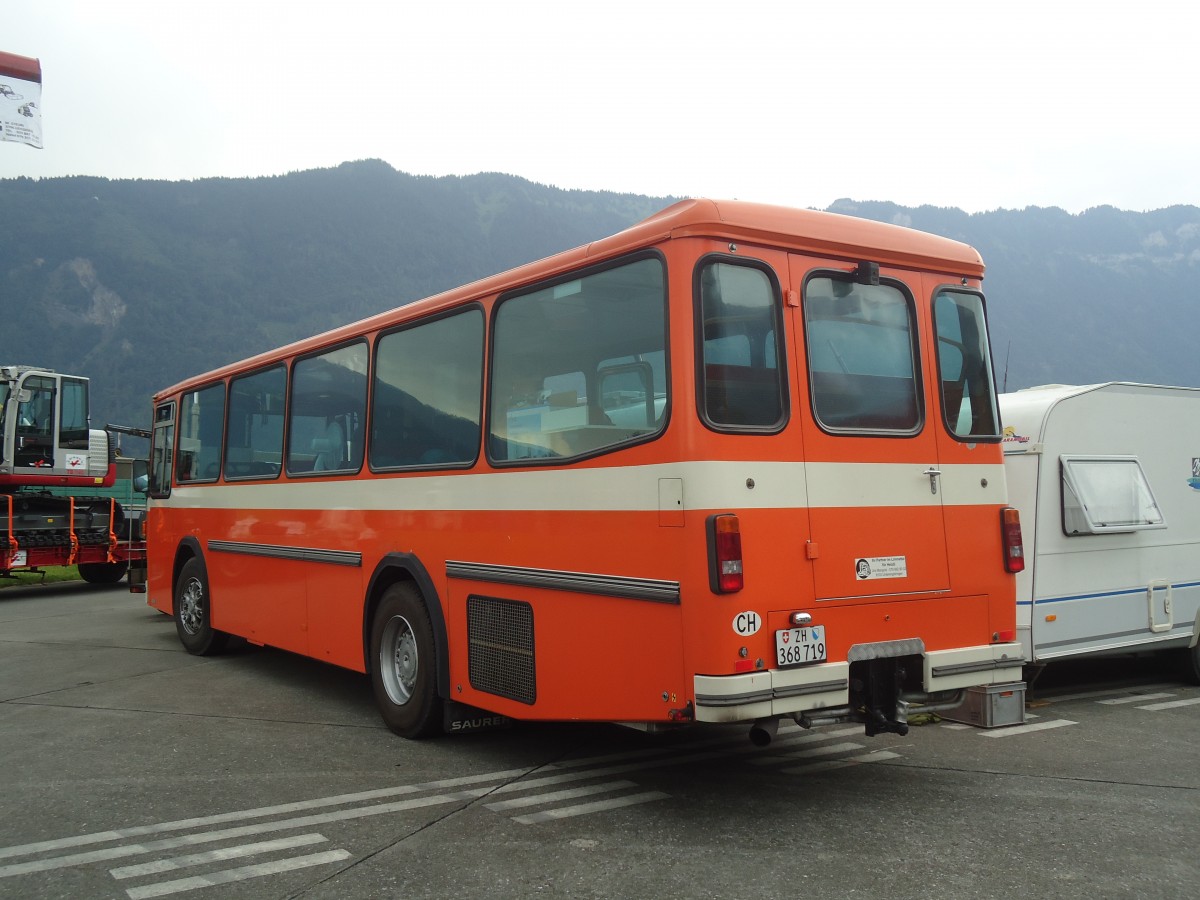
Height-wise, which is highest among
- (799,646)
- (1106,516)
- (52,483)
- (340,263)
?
(340,263)

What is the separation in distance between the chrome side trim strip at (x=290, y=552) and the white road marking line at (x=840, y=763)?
10.9 ft

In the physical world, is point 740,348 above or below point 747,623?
above

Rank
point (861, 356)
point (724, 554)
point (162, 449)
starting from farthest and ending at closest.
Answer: point (162, 449)
point (861, 356)
point (724, 554)

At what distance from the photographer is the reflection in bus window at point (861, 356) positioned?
17.1 ft

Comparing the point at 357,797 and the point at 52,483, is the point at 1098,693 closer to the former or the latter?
the point at 357,797

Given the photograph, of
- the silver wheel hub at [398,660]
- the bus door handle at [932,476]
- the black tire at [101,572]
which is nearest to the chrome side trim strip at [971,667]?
the bus door handle at [932,476]

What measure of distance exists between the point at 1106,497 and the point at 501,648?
484 cm

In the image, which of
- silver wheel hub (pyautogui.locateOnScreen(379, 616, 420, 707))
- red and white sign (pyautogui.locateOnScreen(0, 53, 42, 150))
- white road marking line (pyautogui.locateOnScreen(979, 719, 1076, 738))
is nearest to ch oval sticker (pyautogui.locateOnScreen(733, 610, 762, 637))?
silver wheel hub (pyautogui.locateOnScreen(379, 616, 420, 707))

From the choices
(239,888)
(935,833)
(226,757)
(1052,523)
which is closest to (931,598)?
(935,833)

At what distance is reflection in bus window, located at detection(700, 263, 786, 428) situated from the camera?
4840 millimetres

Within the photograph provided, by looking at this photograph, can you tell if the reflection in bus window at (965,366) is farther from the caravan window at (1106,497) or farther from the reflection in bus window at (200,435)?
the reflection in bus window at (200,435)

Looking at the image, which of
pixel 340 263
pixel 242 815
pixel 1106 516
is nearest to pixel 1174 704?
pixel 1106 516

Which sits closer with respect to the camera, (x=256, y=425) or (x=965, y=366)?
(x=965, y=366)

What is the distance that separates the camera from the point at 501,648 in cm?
586
